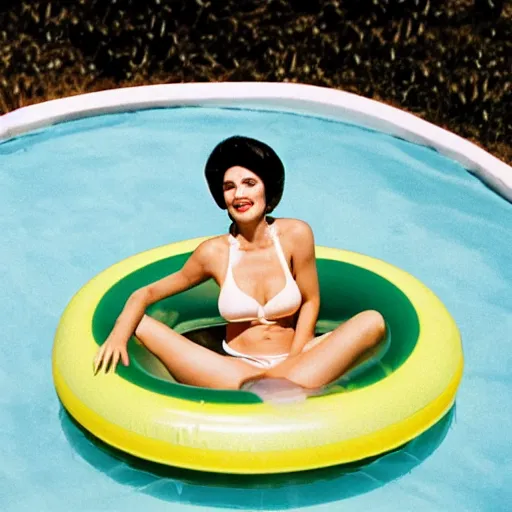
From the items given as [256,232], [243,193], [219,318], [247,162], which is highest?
[247,162]

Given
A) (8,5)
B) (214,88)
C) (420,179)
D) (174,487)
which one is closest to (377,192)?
(420,179)

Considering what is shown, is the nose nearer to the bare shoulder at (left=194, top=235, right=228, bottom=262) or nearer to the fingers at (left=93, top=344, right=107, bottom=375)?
the bare shoulder at (left=194, top=235, right=228, bottom=262)

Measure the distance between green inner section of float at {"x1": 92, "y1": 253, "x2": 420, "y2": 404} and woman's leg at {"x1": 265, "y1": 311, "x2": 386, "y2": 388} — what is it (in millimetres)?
67

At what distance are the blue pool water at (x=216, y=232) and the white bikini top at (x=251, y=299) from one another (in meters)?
0.65

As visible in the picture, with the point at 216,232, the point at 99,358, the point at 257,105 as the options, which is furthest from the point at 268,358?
the point at 257,105

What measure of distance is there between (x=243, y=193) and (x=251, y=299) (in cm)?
43

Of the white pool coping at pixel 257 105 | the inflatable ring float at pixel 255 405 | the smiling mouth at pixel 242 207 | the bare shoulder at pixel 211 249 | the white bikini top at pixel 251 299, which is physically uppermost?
the white pool coping at pixel 257 105

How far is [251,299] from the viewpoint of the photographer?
353cm

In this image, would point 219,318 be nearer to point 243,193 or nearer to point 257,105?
point 243,193

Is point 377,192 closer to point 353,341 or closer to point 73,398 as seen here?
point 353,341

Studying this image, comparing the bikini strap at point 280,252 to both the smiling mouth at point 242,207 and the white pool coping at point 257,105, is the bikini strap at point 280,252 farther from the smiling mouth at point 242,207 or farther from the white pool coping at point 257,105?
the white pool coping at point 257,105

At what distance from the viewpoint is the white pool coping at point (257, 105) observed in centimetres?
654

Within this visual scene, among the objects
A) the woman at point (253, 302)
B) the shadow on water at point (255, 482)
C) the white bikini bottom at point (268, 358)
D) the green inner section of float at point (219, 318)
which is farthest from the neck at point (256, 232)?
the shadow on water at point (255, 482)

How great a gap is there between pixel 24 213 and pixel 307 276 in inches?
111
